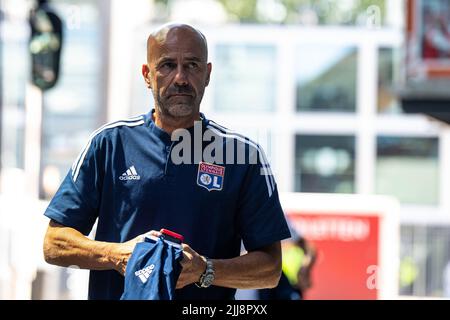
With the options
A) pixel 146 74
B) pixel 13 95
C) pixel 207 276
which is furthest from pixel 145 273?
pixel 13 95

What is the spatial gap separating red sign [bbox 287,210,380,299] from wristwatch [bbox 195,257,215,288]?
9.51 metres

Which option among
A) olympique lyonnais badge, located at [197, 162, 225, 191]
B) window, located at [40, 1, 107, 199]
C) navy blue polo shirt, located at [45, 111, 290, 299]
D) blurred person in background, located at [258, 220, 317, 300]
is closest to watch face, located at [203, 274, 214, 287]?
navy blue polo shirt, located at [45, 111, 290, 299]

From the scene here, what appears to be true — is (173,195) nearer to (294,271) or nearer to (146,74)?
(146,74)

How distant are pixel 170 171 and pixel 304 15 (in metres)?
22.0

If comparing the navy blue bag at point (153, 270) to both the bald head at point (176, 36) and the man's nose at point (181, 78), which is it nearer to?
the man's nose at point (181, 78)

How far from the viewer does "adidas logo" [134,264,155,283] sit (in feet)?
9.34

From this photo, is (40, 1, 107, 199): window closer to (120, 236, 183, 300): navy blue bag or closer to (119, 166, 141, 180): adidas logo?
(119, 166, 141, 180): adidas logo

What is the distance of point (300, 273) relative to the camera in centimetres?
779

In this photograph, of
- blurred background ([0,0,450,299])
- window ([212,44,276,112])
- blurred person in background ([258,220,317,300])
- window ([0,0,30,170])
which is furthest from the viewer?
window ([212,44,276,112])

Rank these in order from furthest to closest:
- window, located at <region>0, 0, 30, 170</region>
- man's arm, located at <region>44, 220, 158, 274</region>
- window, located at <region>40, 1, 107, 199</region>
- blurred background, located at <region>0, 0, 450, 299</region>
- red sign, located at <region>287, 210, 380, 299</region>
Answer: window, located at <region>0, 0, 30, 170</region>
blurred background, located at <region>0, 0, 450, 299</region>
window, located at <region>40, 1, 107, 199</region>
red sign, located at <region>287, 210, 380, 299</region>
man's arm, located at <region>44, 220, 158, 274</region>

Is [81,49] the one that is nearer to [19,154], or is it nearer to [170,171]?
[19,154]

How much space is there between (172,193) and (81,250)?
267mm

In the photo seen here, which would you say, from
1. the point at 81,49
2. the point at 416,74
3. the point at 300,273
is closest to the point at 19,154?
the point at 81,49

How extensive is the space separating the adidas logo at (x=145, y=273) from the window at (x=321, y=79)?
18.7 meters
